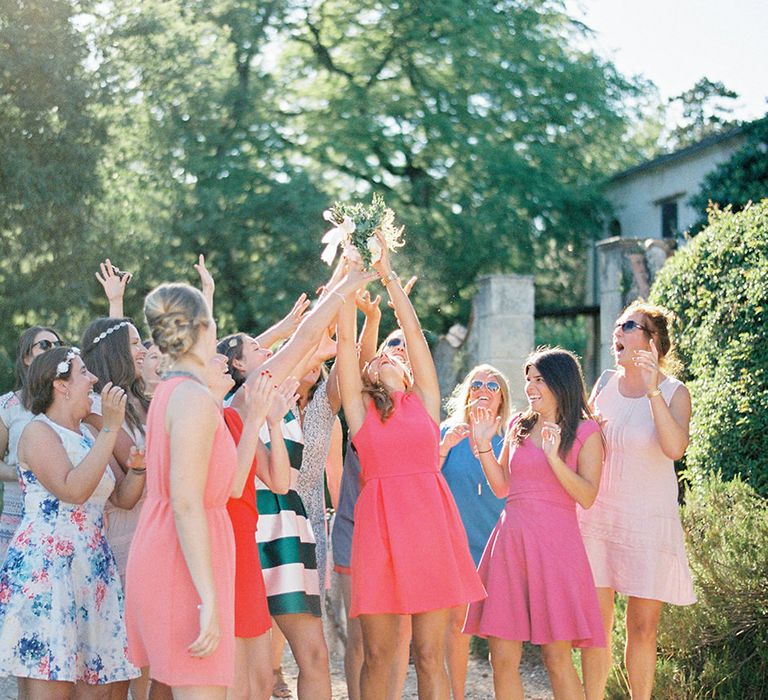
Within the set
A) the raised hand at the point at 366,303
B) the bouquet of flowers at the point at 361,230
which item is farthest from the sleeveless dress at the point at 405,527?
the bouquet of flowers at the point at 361,230

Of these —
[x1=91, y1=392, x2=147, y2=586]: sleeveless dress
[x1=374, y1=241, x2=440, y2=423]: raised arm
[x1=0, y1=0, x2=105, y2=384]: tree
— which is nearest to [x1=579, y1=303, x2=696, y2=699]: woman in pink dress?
[x1=374, y1=241, x2=440, y2=423]: raised arm

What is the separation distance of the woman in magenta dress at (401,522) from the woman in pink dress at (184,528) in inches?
53.2

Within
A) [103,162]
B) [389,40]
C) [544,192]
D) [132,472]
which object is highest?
[389,40]

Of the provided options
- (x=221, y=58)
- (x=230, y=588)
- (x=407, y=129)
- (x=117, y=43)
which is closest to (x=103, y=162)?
(x=117, y=43)

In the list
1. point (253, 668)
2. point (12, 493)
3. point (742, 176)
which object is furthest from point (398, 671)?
point (742, 176)

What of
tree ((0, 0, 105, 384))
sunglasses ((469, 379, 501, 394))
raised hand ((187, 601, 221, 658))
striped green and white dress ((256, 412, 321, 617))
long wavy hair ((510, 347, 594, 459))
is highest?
tree ((0, 0, 105, 384))

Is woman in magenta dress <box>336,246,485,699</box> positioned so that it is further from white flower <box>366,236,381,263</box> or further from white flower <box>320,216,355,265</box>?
white flower <box>320,216,355,265</box>

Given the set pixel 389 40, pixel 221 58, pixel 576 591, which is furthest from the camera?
pixel 389 40

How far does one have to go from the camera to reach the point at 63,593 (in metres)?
4.97

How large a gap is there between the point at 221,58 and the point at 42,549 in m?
16.9

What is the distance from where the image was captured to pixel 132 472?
5219 millimetres

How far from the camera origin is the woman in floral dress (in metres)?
4.85

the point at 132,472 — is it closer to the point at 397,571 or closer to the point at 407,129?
the point at 397,571

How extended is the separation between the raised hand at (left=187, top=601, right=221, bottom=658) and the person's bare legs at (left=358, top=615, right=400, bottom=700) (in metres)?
1.63
